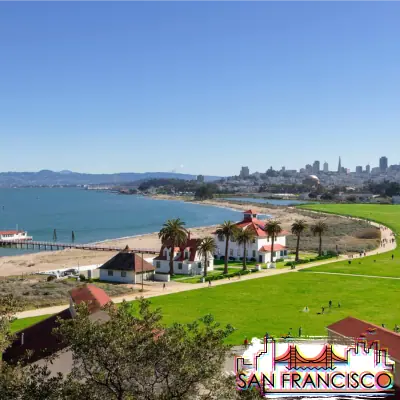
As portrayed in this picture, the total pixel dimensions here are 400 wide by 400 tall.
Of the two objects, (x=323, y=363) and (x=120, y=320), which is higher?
(x=120, y=320)

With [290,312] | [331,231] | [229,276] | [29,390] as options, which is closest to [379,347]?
[29,390]

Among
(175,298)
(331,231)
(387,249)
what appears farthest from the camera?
(331,231)

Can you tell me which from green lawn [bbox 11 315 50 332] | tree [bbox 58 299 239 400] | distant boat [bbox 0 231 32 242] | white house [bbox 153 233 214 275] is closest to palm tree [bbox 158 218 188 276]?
white house [bbox 153 233 214 275]

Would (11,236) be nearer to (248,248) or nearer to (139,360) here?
(248,248)

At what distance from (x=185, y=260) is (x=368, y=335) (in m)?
43.1

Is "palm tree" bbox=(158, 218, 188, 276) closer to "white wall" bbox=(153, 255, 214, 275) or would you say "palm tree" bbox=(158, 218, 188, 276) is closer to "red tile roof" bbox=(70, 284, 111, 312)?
"white wall" bbox=(153, 255, 214, 275)

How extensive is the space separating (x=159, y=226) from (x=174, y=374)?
137702 millimetres

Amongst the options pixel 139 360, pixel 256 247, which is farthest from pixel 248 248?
pixel 139 360

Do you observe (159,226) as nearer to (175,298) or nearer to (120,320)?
(175,298)

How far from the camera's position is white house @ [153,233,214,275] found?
6550 cm

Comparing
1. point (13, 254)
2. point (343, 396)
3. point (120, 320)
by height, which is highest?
point (120, 320)

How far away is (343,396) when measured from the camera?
1970 centimetres

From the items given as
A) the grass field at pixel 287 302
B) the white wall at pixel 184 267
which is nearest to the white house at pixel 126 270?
A: the white wall at pixel 184 267

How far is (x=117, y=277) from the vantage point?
6022 cm
